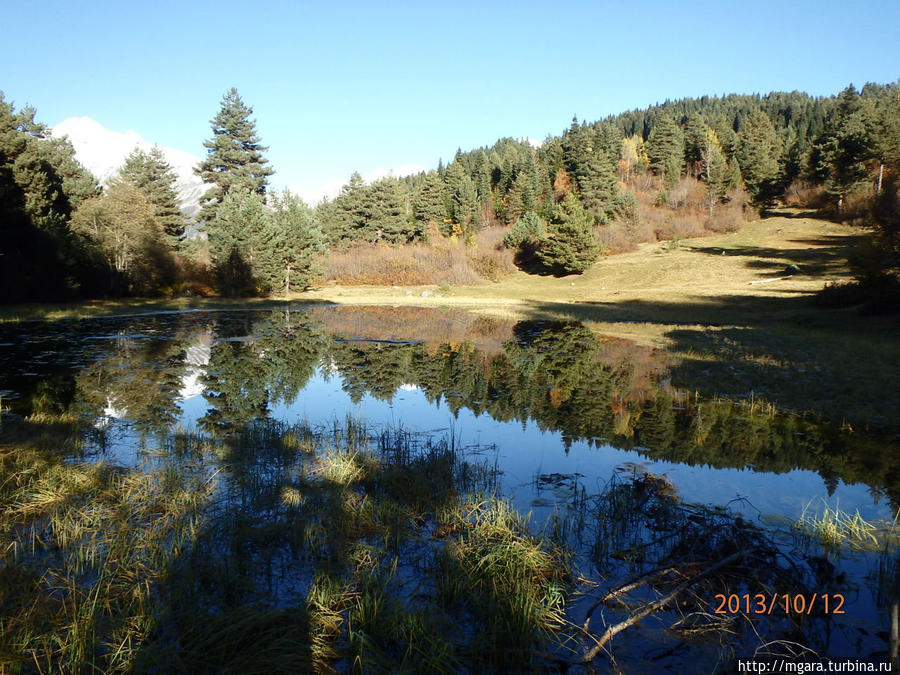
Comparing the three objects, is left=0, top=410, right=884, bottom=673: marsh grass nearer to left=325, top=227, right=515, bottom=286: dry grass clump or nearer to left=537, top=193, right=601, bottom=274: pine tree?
left=325, top=227, right=515, bottom=286: dry grass clump

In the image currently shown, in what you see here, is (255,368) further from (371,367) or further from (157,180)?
(157,180)

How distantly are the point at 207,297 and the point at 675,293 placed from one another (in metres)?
30.5

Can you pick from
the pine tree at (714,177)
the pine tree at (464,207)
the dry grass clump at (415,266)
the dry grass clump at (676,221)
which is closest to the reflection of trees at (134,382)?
the dry grass clump at (415,266)

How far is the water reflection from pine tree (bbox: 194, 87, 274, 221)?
40.2 metres

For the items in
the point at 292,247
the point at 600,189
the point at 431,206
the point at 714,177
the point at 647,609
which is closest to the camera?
the point at 647,609

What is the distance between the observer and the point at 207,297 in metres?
37.8

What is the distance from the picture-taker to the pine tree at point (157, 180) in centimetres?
5222

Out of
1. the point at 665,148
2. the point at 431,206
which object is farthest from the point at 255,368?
the point at 665,148

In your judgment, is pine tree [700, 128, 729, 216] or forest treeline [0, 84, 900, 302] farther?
pine tree [700, 128, 729, 216]

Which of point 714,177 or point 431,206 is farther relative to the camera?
point 431,206

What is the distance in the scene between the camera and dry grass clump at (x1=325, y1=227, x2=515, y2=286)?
46.5 m

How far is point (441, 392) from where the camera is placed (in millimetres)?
12648

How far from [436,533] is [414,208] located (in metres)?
75.5

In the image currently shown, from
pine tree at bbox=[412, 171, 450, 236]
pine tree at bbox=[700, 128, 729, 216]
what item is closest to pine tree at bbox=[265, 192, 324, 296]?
pine tree at bbox=[412, 171, 450, 236]
